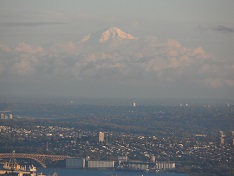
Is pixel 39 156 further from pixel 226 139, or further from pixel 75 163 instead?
pixel 226 139

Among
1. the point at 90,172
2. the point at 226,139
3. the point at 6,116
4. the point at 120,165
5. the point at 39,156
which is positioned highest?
the point at 6,116

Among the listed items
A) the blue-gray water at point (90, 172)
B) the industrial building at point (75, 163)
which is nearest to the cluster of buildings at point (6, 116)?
the industrial building at point (75, 163)

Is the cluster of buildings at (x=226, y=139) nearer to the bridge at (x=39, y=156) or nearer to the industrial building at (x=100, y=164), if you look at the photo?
the industrial building at (x=100, y=164)

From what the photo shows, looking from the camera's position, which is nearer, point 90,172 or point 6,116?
point 90,172

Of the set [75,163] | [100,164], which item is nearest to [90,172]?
[100,164]

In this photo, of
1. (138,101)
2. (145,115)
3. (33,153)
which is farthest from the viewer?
(138,101)

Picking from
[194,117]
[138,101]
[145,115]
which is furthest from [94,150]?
[138,101]

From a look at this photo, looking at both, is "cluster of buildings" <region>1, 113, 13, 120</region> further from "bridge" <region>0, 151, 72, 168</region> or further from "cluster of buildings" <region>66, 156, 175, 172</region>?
"cluster of buildings" <region>66, 156, 175, 172</region>

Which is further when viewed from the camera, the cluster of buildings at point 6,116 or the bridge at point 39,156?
the cluster of buildings at point 6,116

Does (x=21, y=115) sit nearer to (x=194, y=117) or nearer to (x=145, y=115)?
(x=145, y=115)

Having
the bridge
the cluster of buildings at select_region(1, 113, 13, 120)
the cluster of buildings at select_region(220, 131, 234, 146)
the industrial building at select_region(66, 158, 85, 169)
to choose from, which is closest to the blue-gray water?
the industrial building at select_region(66, 158, 85, 169)

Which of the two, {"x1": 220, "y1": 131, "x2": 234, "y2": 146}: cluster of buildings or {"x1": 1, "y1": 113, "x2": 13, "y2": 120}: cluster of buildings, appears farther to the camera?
{"x1": 1, "y1": 113, "x2": 13, "y2": 120}: cluster of buildings
